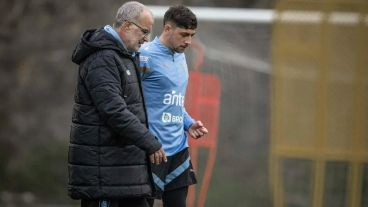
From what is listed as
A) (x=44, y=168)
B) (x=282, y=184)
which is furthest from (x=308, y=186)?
(x=44, y=168)

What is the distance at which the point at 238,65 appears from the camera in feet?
27.2

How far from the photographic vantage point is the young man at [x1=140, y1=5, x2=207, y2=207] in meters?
5.31

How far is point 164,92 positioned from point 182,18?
17.3 inches

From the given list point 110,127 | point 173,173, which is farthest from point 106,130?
point 173,173

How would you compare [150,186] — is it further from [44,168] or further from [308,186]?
[44,168]

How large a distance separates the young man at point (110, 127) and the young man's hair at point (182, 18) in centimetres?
54

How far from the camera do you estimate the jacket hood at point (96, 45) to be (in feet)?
15.2

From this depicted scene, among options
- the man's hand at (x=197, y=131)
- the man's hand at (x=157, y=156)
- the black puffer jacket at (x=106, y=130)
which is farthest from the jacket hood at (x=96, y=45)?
the man's hand at (x=197, y=131)

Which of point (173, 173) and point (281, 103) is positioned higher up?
point (281, 103)

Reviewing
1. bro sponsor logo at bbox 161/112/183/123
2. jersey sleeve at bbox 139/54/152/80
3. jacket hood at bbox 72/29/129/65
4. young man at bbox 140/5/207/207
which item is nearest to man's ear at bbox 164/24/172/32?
young man at bbox 140/5/207/207

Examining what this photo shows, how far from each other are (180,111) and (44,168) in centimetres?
441

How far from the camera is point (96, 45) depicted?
15.2ft

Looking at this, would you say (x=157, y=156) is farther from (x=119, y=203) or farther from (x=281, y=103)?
(x=281, y=103)

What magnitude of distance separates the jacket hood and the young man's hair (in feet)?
2.12
